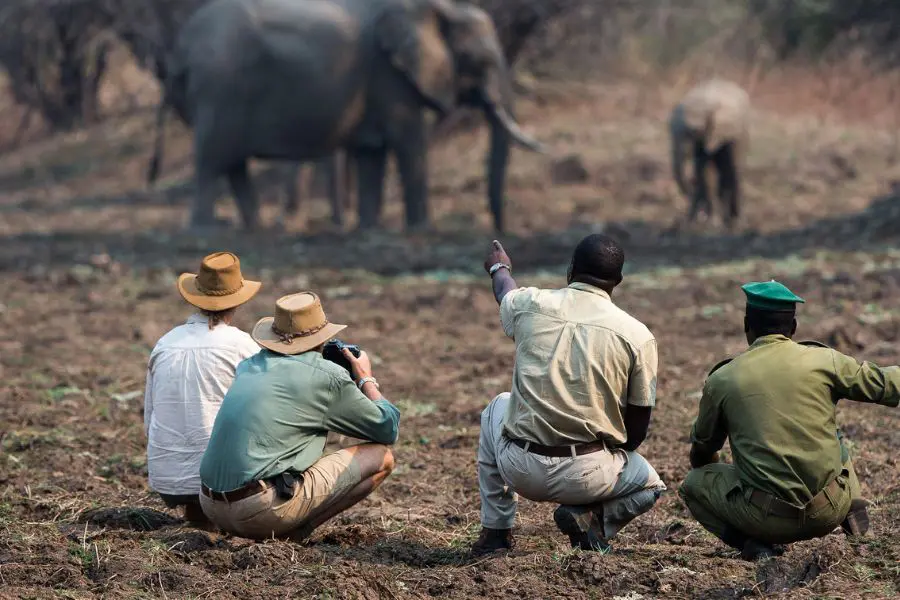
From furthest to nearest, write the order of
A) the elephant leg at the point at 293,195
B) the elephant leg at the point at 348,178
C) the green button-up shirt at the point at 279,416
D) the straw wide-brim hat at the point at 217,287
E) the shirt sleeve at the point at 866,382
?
1. the elephant leg at the point at 348,178
2. the elephant leg at the point at 293,195
3. the straw wide-brim hat at the point at 217,287
4. the green button-up shirt at the point at 279,416
5. the shirt sleeve at the point at 866,382

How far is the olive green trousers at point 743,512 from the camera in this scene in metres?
5.45

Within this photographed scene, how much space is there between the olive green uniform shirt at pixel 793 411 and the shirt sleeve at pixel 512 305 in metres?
0.88

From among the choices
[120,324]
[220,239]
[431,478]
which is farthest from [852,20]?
[431,478]

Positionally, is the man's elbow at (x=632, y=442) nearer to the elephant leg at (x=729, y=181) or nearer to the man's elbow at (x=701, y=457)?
the man's elbow at (x=701, y=457)

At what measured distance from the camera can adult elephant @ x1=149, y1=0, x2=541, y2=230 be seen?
18.4 metres

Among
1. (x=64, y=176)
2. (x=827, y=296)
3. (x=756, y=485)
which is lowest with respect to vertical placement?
(x=64, y=176)

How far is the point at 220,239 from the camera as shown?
17.7 metres

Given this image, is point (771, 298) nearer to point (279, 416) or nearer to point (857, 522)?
point (857, 522)

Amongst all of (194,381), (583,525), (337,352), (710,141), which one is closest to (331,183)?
(710,141)

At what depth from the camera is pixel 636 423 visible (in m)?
5.67

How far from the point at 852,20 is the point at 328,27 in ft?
22.3

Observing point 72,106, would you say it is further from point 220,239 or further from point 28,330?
point 28,330

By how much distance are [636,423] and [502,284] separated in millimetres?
803

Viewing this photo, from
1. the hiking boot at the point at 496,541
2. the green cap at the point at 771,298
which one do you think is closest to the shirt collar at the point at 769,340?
the green cap at the point at 771,298
